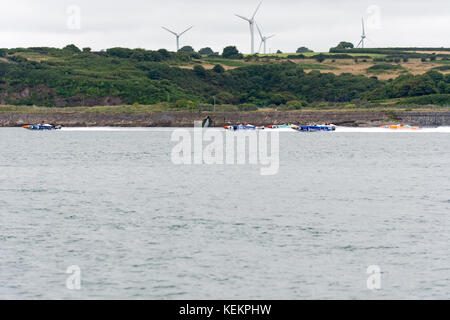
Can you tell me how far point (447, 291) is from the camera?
3234 centimetres

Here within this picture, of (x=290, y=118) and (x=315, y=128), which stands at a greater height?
(x=290, y=118)

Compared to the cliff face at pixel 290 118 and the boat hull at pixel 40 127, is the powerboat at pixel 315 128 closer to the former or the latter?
the cliff face at pixel 290 118

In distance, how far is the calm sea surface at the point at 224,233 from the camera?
3322cm

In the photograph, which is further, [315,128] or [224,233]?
[315,128]

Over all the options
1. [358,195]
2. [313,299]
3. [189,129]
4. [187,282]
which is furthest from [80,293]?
[189,129]

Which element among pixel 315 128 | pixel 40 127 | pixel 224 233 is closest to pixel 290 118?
pixel 315 128

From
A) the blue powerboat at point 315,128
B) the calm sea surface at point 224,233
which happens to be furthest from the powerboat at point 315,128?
the calm sea surface at point 224,233

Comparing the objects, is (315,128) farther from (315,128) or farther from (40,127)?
(40,127)

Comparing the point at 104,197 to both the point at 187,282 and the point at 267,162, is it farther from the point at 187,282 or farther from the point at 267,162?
the point at 267,162

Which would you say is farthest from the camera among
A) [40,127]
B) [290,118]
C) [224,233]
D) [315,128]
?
[290,118]

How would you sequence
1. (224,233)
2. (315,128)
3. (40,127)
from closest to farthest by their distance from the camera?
(224,233), (315,128), (40,127)

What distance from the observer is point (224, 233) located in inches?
1720

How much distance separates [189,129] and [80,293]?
16047 cm

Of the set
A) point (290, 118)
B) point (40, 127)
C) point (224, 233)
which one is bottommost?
point (224, 233)
